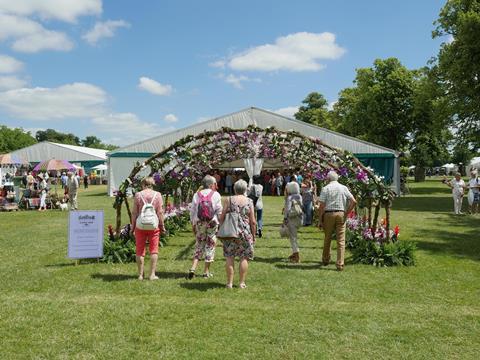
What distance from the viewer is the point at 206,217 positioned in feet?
22.0

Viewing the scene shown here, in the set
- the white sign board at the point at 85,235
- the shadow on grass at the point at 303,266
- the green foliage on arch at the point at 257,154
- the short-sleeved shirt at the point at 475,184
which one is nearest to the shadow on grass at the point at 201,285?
the shadow on grass at the point at 303,266

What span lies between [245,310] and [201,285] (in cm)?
136

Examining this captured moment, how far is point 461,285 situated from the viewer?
6680mm

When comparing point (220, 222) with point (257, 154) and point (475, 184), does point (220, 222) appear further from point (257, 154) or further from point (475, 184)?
point (475, 184)

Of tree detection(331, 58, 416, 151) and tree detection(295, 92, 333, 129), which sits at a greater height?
tree detection(295, 92, 333, 129)

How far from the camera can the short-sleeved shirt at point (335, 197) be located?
7.65 metres

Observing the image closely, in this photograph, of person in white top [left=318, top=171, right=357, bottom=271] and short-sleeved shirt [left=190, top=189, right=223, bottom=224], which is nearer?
short-sleeved shirt [left=190, top=189, right=223, bottom=224]

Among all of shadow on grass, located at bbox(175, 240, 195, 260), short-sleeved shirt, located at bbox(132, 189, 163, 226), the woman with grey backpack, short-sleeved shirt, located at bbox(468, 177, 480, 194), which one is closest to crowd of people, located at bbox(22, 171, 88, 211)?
shadow on grass, located at bbox(175, 240, 195, 260)

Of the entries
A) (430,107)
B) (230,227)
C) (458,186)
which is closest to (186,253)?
(230,227)

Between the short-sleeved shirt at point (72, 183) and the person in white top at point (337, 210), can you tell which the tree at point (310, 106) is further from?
the person in white top at point (337, 210)

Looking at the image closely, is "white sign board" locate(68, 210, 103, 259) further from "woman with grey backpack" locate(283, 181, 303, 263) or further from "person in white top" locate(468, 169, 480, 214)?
"person in white top" locate(468, 169, 480, 214)

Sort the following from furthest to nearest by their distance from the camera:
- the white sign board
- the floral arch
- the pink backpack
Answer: the floral arch, the white sign board, the pink backpack

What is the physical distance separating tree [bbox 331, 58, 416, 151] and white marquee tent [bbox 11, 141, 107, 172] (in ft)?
103

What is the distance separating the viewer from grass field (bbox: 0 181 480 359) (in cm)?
428
